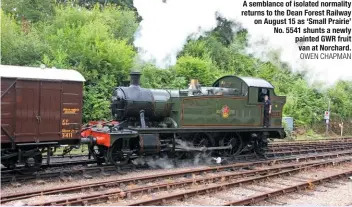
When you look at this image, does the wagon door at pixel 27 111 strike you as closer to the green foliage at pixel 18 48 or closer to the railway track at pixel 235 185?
the railway track at pixel 235 185

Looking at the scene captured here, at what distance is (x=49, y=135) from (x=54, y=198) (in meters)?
2.21

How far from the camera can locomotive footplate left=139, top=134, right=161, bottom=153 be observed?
1131cm

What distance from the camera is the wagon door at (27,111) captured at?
9.11 metres

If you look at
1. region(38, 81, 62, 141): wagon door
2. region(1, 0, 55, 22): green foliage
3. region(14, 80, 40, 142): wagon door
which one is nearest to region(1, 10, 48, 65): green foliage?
region(38, 81, 62, 141): wagon door

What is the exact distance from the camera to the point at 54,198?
791 cm

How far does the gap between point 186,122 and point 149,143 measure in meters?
1.77

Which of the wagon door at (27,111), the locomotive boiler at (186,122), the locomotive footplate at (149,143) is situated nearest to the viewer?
the wagon door at (27,111)

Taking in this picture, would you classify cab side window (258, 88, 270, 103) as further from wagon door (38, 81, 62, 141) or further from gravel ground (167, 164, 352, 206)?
wagon door (38, 81, 62, 141)

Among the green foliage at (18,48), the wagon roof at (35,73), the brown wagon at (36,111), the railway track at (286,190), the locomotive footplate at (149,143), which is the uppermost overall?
the green foliage at (18,48)

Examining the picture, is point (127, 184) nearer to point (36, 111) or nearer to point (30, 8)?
point (36, 111)

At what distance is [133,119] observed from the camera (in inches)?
479

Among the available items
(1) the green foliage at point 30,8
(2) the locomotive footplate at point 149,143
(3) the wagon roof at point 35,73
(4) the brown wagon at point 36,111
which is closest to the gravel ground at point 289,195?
(2) the locomotive footplate at point 149,143

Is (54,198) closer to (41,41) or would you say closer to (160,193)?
(160,193)

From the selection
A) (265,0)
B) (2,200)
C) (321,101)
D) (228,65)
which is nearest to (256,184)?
(2,200)
